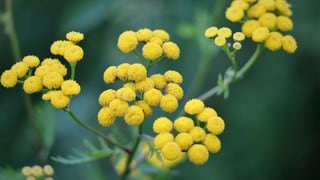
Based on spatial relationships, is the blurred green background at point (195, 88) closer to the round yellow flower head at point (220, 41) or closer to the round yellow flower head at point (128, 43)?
the round yellow flower head at point (220, 41)

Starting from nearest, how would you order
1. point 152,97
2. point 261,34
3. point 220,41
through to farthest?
point 152,97
point 220,41
point 261,34

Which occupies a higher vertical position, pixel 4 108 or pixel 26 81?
pixel 26 81

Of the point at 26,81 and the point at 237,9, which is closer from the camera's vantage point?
the point at 26,81

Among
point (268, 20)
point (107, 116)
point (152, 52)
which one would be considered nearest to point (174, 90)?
point (152, 52)

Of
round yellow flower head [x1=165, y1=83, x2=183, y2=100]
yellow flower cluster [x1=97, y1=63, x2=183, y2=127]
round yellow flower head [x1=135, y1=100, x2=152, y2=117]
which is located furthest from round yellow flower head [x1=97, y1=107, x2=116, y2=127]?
round yellow flower head [x1=165, y1=83, x2=183, y2=100]

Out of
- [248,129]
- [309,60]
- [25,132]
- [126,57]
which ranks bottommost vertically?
[25,132]

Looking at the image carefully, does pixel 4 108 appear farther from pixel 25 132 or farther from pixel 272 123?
pixel 272 123

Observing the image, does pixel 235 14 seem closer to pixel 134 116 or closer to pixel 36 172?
pixel 134 116

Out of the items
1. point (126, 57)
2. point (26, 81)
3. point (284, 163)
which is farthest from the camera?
point (284, 163)

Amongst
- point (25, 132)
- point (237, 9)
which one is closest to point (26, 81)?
point (237, 9)
